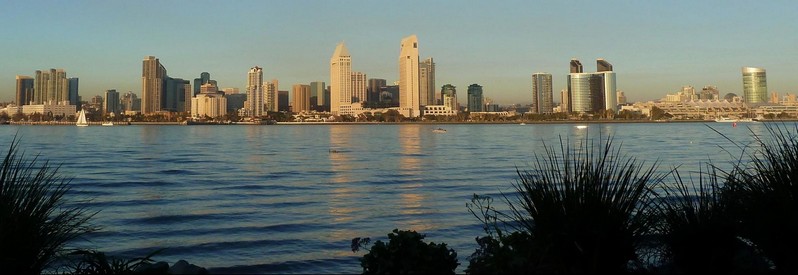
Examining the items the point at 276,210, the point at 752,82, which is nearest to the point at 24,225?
the point at 276,210

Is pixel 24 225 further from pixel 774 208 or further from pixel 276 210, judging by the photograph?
pixel 276 210

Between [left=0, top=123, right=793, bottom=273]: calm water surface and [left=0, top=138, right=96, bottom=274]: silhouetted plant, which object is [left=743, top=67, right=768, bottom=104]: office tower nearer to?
[left=0, top=123, right=793, bottom=273]: calm water surface

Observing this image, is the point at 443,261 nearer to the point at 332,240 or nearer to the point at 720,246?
the point at 720,246

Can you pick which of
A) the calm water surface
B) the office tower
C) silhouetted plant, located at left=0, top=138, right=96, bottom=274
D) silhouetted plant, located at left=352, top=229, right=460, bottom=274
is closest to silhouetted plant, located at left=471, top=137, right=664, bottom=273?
silhouetted plant, located at left=352, top=229, right=460, bottom=274

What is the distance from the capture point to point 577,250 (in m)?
4.39

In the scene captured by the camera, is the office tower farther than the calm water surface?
Yes

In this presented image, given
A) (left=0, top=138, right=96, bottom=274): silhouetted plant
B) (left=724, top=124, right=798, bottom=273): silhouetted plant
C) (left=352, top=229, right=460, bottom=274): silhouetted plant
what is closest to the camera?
(left=352, top=229, right=460, bottom=274): silhouetted plant

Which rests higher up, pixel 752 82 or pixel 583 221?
pixel 752 82

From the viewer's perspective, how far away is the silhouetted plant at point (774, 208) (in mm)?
4895

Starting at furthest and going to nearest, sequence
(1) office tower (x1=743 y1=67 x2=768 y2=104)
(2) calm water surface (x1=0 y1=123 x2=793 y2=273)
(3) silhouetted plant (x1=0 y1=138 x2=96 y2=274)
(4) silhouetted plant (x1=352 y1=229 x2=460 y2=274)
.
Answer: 1. (1) office tower (x1=743 y1=67 x2=768 y2=104)
2. (2) calm water surface (x1=0 y1=123 x2=793 y2=273)
3. (3) silhouetted plant (x1=0 y1=138 x2=96 y2=274)
4. (4) silhouetted plant (x1=352 y1=229 x2=460 y2=274)

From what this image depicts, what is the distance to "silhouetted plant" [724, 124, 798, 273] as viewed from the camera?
489 cm

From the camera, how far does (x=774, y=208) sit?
5180 millimetres

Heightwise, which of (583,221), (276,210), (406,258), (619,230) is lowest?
(276,210)

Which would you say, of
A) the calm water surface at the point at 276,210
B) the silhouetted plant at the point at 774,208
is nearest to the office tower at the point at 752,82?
the calm water surface at the point at 276,210
